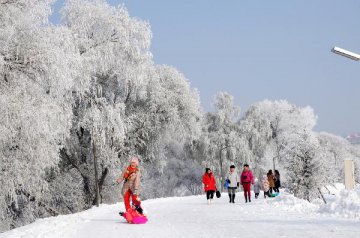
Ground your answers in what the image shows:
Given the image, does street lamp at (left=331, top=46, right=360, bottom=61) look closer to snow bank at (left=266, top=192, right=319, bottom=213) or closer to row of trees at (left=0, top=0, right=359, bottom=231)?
snow bank at (left=266, top=192, right=319, bottom=213)

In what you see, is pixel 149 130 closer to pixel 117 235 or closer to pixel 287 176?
pixel 287 176

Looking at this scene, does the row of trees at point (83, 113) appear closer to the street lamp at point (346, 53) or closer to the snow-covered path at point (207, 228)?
the snow-covered path at point (207, 228)

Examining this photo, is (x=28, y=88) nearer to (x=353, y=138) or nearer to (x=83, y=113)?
(x=83, y=113)

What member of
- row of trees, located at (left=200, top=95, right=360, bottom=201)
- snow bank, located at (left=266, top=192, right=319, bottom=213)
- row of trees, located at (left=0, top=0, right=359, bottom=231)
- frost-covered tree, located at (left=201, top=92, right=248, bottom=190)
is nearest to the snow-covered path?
snow bank, located at (left=266, top=192, right=319, bottom=213)

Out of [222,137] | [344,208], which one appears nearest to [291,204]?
[344,208]

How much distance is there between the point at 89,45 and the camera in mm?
27406

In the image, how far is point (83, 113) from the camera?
27.0 metres

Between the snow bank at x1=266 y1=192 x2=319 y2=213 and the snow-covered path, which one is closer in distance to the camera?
the snow-covered path

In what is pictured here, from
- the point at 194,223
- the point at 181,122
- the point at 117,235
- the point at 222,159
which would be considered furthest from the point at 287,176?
the point at 117,235

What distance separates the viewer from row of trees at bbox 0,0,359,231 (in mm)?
17297

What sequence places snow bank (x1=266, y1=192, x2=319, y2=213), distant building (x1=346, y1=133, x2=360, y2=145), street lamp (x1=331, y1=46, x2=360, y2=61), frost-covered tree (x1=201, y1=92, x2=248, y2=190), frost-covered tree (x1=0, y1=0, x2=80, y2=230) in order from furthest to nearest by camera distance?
distant building (x1=346, y1=133, x2=360, y2=145)
frost-covered tree (x1=201, y1=92, x2=248, y2=190)
snow bank (x1=266, y1=192, x2=319, y2=213)
frost-covered tree (x1=0, y1=0, x2=80, y2=230)
street lamp (x1=331, y1=46, x2=360, y2=61)

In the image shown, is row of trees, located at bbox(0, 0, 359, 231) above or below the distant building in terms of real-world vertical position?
below

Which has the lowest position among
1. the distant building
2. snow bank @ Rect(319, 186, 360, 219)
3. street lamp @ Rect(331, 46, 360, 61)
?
snow bank @ Rect(319, 186, 360, 219)

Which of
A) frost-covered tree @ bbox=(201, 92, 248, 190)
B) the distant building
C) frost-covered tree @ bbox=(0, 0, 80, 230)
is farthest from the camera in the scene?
the distant building
